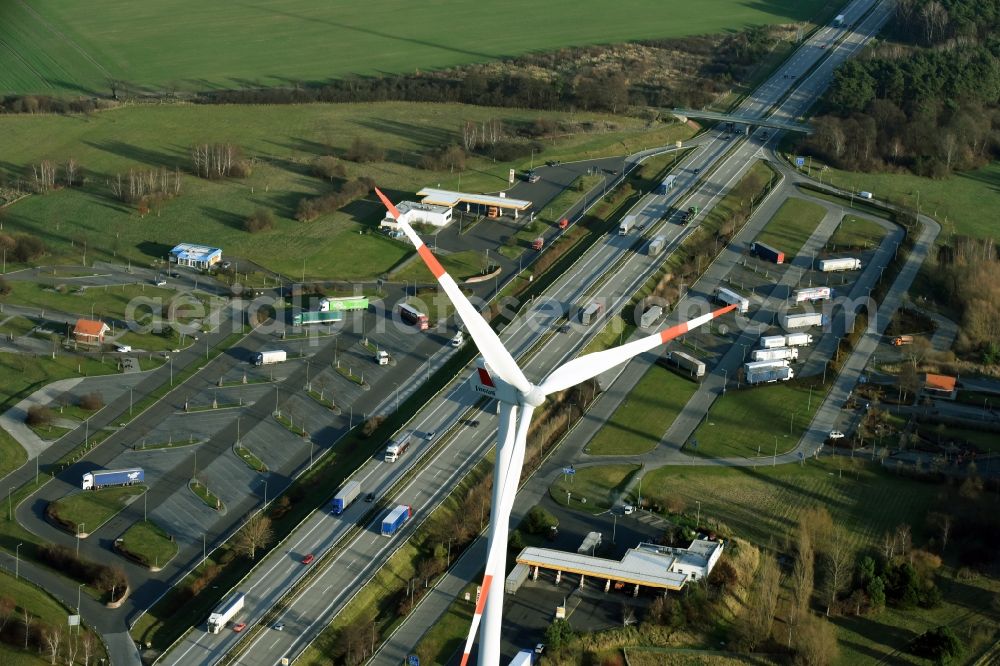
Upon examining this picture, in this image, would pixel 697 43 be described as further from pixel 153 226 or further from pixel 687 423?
pixel 687 423

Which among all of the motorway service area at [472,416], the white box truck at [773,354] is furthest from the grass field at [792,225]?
the white box truck at [773,354]

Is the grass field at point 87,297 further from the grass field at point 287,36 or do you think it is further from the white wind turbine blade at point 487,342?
the white wind turbine blade at point 487,342

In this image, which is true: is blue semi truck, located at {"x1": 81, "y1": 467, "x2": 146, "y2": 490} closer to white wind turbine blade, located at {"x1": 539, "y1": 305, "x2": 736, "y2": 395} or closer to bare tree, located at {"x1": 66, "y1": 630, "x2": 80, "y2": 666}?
bare tree, located at {"x1": 66, "y1": 630, "x2": 80, "y2": 666}

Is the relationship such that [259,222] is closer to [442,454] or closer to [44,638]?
[442,454]

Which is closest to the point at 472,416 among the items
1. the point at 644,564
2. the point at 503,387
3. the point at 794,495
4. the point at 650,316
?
the point at 644,564

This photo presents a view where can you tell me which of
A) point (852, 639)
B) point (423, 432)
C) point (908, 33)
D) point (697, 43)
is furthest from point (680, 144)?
point (852, 639)

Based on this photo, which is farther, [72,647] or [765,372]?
[765,372]
